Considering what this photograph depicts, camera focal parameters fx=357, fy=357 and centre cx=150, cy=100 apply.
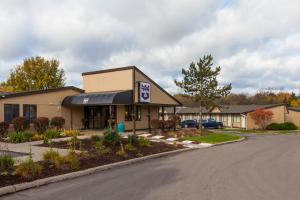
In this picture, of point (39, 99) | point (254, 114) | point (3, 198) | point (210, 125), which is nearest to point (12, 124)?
point (39, 99)

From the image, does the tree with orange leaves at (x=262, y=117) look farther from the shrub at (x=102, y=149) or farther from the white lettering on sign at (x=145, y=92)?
the shrub at (x=102, y=149)

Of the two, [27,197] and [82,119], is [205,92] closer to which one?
[82,119]

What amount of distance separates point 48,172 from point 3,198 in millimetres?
2587

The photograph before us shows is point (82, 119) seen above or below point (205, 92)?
below

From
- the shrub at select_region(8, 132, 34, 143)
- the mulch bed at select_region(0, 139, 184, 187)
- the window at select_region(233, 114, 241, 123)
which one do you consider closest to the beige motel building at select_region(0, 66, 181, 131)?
the shrub at select_region(8, 132, 34, 143)

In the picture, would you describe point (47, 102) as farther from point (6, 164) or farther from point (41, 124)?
point (6, 164)

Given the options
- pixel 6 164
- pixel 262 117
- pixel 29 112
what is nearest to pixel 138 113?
pixel 29 112

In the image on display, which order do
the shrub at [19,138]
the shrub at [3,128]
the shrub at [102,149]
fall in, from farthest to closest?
the shrub at [3,128], the shrub at [19,138], the shrub at [102,149]

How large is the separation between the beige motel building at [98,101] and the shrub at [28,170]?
17044 millimetres

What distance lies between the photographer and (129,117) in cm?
3359

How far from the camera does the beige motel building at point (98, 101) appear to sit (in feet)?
94.3

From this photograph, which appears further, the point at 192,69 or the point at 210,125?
the point at 210,125

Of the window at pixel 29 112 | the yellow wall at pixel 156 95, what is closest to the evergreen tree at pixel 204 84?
the yellow wall at pixel 156 95

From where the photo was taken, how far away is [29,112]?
29.0 metres
